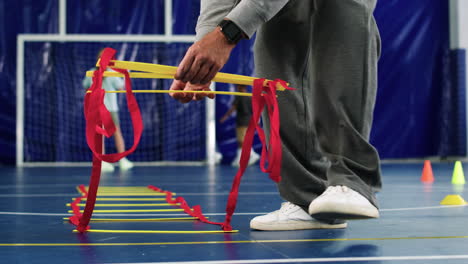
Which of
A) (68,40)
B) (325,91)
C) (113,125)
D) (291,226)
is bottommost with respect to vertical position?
(291,226)

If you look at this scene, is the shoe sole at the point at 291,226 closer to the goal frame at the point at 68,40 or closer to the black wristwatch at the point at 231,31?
the black wristwatch at the point at 231,31

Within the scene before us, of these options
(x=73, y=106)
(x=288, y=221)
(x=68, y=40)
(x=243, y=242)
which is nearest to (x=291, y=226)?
(x=288, y=221)

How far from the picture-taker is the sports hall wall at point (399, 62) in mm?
8969

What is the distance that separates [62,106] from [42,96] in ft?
0.97

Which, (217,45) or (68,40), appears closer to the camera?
(217,45)

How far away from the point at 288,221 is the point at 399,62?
315 inches

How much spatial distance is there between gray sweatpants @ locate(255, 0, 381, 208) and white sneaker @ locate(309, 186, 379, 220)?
1.7 inches

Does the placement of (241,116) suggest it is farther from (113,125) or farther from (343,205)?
(343,205)

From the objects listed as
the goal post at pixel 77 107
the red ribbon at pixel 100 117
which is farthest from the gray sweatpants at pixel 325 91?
the goal post at pixel 77 107

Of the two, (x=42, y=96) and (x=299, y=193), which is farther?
(x=42, y=96)

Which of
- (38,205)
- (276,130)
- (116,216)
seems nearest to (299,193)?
(276,130)

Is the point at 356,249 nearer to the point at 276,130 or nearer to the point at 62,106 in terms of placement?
the point at 276,130

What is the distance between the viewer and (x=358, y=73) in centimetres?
174

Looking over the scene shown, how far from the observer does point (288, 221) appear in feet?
6.26
